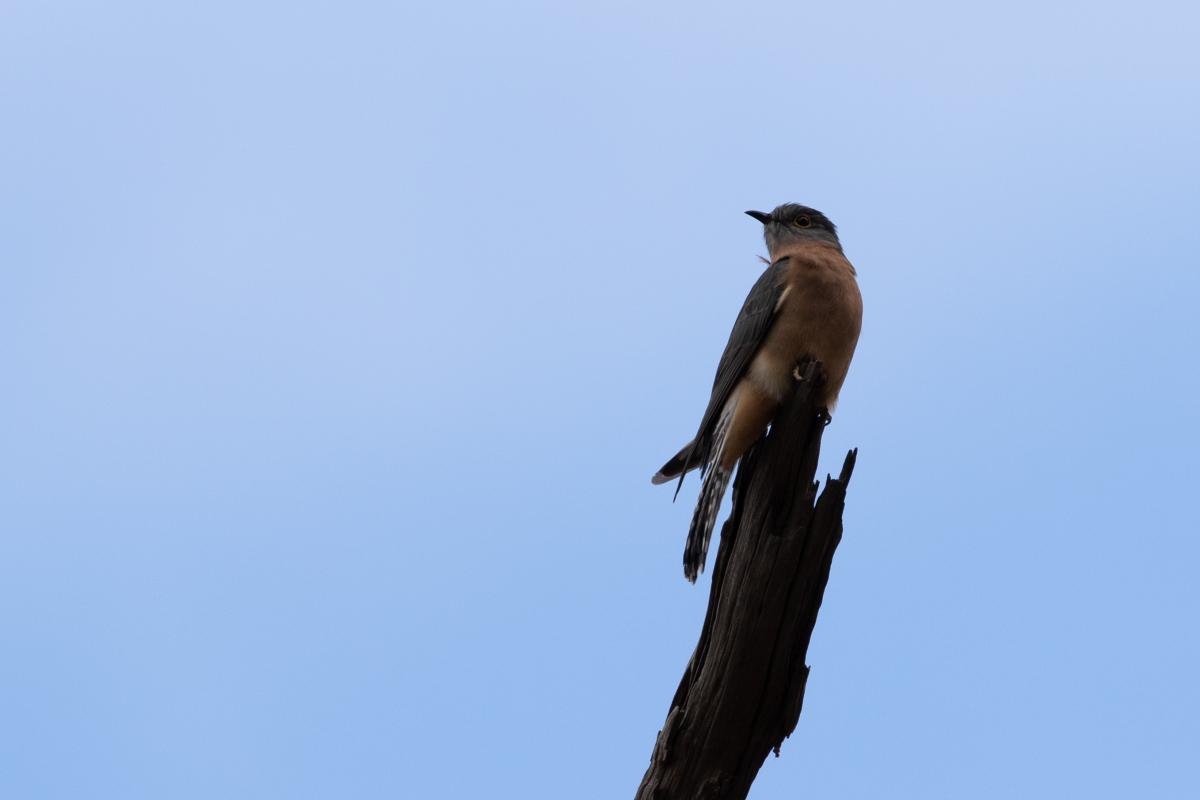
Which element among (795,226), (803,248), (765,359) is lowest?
(765,359)

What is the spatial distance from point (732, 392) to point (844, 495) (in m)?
2.07

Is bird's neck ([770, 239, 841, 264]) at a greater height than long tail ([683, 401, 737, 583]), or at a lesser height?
greater

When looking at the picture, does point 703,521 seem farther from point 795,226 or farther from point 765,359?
point 795,226

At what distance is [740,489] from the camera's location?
6680 mm

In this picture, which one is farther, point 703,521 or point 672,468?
point 672,468

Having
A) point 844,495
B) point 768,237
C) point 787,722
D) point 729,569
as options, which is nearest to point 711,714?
point 787,722

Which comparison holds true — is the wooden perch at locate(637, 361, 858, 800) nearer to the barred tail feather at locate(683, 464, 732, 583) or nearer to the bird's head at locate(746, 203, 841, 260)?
the barred tail feather at locate(683, 464, 732, 583)

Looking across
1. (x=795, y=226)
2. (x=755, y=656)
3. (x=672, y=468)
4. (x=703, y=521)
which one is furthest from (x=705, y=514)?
(x=795, y=226)

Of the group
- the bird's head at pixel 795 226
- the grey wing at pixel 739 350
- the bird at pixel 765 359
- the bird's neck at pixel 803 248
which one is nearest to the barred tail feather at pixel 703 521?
the bird at pixel 765 359

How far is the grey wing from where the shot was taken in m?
7.95

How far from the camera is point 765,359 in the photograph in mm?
7848

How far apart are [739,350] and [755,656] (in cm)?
275

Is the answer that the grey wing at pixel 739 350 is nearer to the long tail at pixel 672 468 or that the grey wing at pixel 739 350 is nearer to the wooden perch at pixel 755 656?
the long tail at pixel 672 468

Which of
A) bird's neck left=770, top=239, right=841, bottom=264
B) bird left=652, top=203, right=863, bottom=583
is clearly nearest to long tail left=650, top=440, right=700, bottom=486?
bird left=652, top=203, right=863, bottom=583
